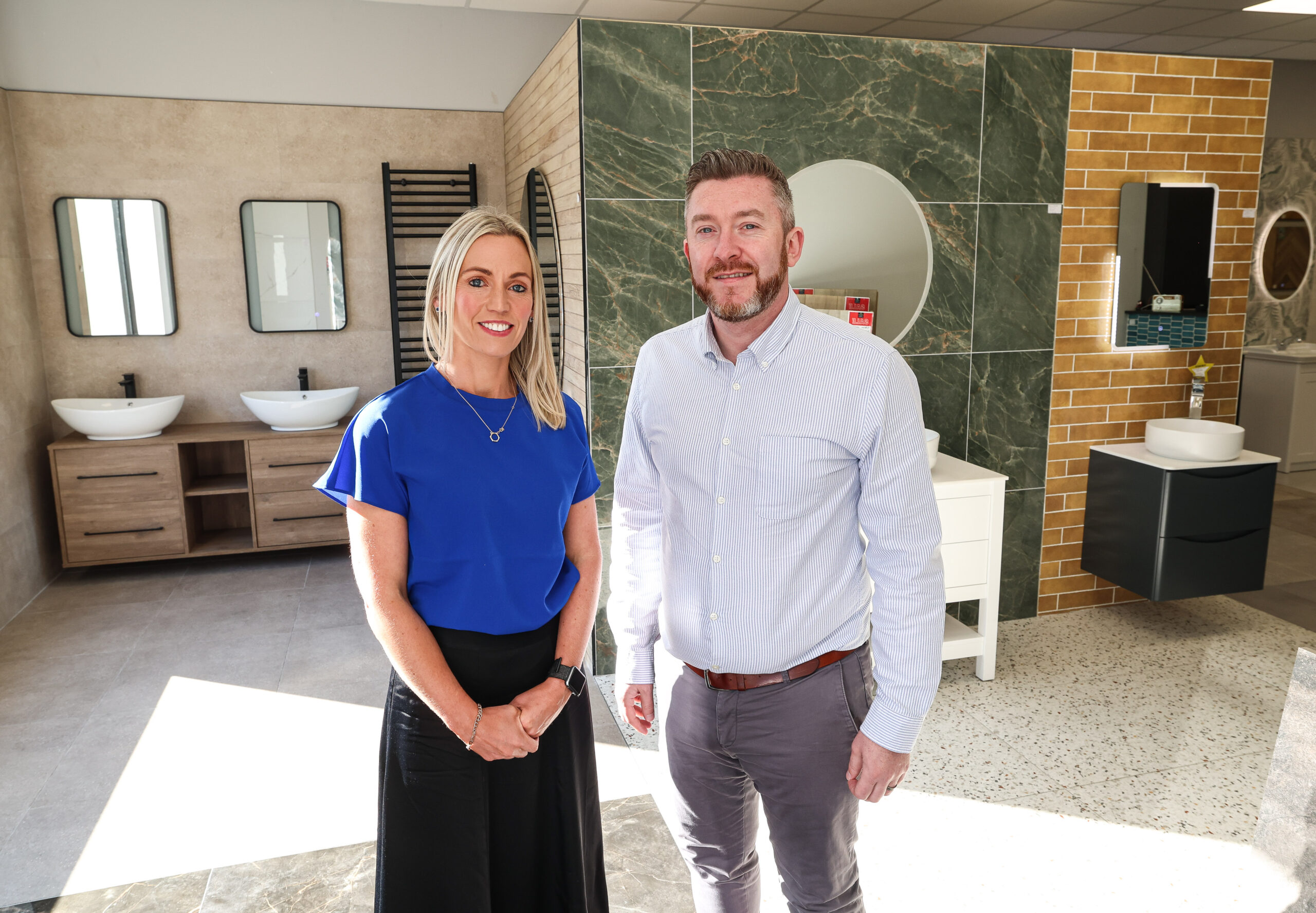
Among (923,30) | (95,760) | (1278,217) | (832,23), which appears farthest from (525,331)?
(1278,217)

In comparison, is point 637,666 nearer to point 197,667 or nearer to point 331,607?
point 197,667

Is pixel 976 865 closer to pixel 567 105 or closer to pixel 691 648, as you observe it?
pixel 691 648

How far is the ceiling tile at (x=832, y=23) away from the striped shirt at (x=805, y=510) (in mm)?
4442

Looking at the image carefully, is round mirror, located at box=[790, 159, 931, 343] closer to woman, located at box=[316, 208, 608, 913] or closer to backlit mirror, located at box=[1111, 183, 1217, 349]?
backlit mirror, located at box=[1111, 183, 1217, 349]

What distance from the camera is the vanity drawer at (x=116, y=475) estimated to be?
432 centimetres

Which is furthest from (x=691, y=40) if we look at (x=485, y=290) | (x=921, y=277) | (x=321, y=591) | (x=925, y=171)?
(x=321, y=591)

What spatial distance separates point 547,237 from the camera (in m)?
3.82

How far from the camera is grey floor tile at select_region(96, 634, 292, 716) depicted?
325 centimetres

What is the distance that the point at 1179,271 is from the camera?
150 inches

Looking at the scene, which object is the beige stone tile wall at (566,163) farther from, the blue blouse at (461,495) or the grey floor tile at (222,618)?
the grey floor tile at (222,618)

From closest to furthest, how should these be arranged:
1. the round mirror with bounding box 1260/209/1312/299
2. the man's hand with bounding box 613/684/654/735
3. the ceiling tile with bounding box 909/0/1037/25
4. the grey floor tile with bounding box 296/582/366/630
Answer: the man's hand with bounding box 613/684/654/735, the grey floor tile with bounding box 296/582/366/630, the ceiling tile with bounding box 909/0/1037/25, the round mirror with bounding box 1260/209/1312/299

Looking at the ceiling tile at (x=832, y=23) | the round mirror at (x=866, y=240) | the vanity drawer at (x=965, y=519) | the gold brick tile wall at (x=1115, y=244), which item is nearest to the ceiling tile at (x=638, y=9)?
the ceiling tile at (x=832, y=23)

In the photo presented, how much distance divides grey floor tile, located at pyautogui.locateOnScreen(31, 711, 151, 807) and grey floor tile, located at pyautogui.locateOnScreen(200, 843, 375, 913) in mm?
674

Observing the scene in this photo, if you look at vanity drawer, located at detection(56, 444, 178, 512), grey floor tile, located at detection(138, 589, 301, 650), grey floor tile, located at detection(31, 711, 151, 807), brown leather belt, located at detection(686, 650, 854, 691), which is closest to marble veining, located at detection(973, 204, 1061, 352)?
brown leather belt, located at detection(686, 650, 854, 691)
